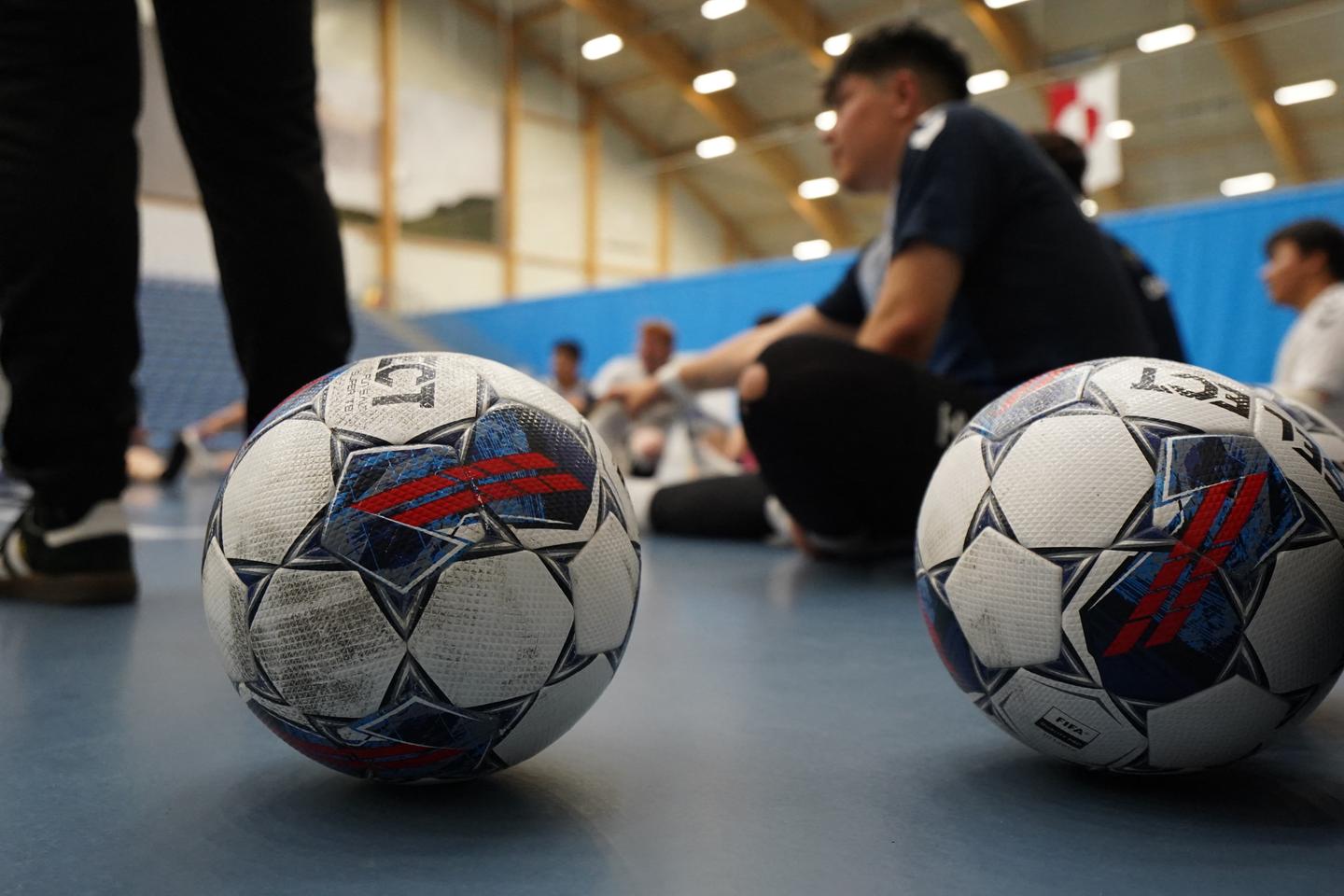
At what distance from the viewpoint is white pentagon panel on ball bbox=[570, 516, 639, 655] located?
98cm

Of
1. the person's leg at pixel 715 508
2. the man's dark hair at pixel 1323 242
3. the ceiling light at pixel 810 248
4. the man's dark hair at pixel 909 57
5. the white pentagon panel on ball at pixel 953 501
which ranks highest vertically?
the ceiling light at pixel 810 248

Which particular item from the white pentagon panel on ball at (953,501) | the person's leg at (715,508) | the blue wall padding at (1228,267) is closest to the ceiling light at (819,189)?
the blue wall padding at (1228,267)

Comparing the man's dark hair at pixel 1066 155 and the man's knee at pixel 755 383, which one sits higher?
the man's dark hair at pixel 1066 155

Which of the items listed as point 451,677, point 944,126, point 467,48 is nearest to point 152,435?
point 467,48

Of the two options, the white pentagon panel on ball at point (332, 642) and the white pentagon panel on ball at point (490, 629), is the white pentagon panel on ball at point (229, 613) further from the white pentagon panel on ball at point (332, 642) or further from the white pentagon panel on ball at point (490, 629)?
the white pentagon panel on ball at point (490, 629)

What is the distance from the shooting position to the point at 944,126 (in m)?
2.46

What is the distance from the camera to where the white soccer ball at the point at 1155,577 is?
96cm

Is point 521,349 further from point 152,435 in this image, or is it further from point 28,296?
point 28,296

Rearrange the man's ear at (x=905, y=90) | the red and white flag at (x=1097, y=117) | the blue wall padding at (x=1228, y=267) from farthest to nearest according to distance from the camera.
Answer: the red and white flag at (x=1097, y=117)
the blue wall padding at (x=1228, y=267)
the man's ear at (x=905, y=90)

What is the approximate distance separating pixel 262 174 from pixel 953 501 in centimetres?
136

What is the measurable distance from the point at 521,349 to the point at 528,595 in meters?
11.7

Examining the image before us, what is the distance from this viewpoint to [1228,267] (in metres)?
6.14

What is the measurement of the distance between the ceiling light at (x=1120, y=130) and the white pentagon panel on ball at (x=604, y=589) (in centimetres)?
999

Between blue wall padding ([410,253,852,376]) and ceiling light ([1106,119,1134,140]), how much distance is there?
3.15 m
